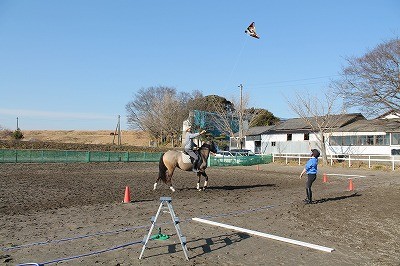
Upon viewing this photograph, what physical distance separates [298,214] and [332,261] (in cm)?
374

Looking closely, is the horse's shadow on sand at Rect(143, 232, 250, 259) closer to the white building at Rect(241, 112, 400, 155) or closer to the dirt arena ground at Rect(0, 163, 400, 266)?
the dirt arena ground at Rect(0, 163, 400, 266)

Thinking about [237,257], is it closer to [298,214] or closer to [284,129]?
[298,214]

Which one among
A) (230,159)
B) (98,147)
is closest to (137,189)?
(230,159)

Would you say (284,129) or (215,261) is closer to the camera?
(215,261)

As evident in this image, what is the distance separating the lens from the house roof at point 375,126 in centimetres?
3312

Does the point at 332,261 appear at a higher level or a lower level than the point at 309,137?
lower

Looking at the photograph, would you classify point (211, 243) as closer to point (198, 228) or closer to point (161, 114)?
point (198, 228)

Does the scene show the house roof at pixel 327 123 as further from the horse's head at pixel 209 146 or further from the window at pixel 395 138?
the horse's head at pixel 209 146

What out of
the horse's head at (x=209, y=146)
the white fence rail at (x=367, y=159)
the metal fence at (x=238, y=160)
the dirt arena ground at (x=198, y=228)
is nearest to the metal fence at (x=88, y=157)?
the metal fence at (x=238, y=160)

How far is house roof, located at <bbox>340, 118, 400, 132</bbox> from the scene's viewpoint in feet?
109

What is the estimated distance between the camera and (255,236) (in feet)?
22.1

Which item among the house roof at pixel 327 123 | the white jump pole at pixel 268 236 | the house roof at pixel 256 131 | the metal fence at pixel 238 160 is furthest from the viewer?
the house roof at pixel 256 131

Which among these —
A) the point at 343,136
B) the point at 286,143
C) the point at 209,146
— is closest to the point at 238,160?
the point at 286,143

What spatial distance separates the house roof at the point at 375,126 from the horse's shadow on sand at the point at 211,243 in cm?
3012
